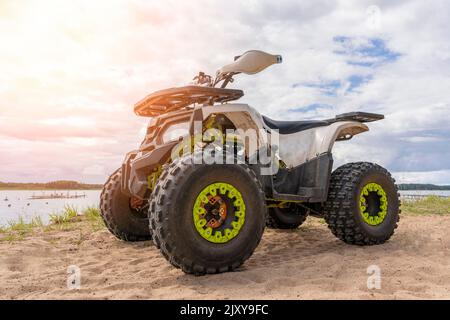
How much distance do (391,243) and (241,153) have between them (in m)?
2.32

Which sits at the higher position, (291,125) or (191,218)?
(291,125)

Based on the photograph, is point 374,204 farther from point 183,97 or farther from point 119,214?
point 119,214

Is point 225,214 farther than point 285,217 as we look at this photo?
No

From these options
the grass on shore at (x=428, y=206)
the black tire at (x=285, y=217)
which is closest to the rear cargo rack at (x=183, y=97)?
the black tire at (x=285, y=217)

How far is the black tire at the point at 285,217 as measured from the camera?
646 cm

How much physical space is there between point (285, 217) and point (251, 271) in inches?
112

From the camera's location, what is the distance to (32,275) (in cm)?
396

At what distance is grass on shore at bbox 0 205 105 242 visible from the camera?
21.3 ft

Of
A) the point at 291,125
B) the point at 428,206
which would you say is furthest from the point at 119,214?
the point at 428,206

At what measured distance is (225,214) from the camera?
3742 mm

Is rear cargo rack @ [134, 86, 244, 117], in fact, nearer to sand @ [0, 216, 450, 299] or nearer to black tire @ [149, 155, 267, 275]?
black tire @ [149, 155, 267, 275]
